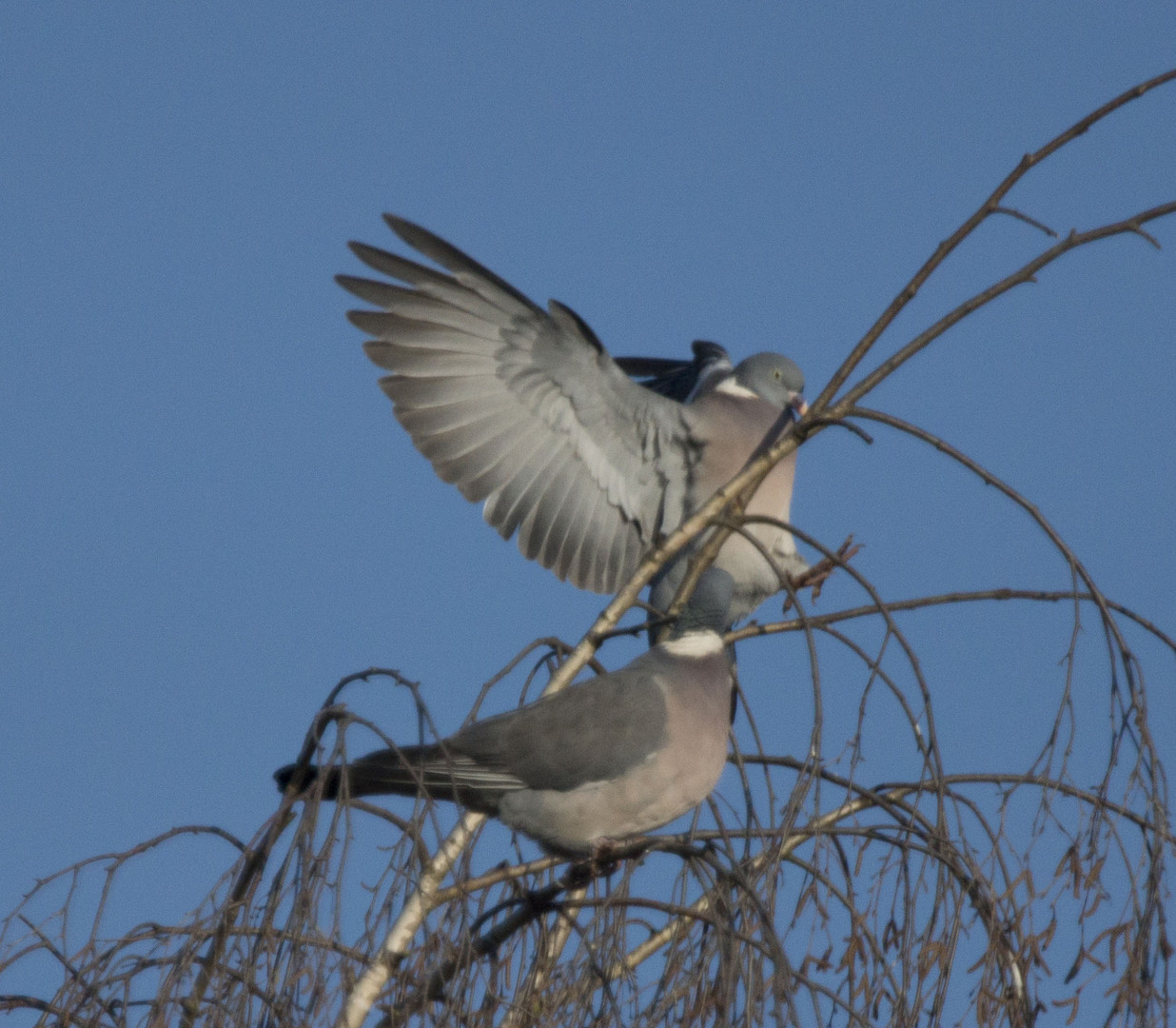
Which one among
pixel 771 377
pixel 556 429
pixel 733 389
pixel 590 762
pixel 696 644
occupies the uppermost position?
pixel 771 377

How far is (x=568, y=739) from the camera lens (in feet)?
12.9

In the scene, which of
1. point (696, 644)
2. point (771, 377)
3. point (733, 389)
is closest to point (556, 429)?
point (733, 389)

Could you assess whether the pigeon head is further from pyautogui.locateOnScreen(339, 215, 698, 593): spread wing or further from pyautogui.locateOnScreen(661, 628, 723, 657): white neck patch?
pyautogui.locateOnScreen(661, 628, 723, 657): white neck patch

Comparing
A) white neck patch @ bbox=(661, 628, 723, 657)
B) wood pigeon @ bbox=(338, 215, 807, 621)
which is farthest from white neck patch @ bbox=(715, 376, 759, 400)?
white neck patch @ bbox=(661, 628, 723, 657)

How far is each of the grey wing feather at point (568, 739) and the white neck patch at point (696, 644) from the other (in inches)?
13.0

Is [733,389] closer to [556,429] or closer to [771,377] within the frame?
[771,377]

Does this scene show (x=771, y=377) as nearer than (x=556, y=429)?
No

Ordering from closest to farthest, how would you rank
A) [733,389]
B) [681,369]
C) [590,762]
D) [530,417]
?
[590,762] → [530,417] → [733,389] → [681,369]

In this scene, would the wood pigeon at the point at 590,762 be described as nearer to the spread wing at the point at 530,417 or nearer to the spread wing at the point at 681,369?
the spread wing at the point at 530,417

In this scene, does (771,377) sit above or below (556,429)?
above

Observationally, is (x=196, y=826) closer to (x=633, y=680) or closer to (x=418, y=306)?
(x=633, y=680)

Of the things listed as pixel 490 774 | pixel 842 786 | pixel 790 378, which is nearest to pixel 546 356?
pixel 790 378

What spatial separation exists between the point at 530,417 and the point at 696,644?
1.50m

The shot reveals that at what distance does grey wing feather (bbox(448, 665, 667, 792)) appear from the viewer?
3.89 metres
